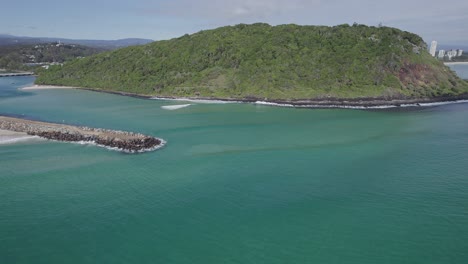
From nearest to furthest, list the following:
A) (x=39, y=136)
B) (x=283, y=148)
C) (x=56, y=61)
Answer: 1. (x=283, y=148)
2. (x=39, y=136)
3. (x=56, y=61)

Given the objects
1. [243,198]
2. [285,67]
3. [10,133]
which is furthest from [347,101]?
[10,133]

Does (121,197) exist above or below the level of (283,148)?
below

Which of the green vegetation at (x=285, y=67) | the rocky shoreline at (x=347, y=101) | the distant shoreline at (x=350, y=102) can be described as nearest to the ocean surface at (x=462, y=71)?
the green vegetation at (x=285, y=67)

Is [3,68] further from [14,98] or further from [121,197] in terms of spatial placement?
[121,197]

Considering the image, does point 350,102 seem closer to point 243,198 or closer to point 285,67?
point 285,67

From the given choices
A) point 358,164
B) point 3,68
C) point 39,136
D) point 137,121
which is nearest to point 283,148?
point 358,164

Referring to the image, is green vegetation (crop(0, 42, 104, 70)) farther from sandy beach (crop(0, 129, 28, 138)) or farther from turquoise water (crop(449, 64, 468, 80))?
turquoise water (crop(449, 64, 468, 80))

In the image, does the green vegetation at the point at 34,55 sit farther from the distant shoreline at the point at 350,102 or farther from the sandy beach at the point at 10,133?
the sandy beach at the point at 10,133
